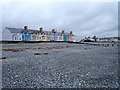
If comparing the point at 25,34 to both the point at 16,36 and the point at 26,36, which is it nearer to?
the point at 26,36

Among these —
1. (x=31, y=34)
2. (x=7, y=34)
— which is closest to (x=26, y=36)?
(x=31, y=34)

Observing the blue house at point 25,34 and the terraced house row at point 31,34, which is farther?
the blue house at point 25,34

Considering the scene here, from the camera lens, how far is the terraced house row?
73.6 m

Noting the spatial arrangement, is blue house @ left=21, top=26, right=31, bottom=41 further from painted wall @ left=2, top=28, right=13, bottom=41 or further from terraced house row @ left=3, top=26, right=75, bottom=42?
painted wall @ left=2, top=28, right=13, bottom=41

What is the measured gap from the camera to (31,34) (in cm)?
8019

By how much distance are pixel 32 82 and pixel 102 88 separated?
3081 millimetres

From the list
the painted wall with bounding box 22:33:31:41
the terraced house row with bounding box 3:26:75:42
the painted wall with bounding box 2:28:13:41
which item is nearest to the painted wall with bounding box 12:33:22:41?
the terraced house row with bounding box 3:26:75:42

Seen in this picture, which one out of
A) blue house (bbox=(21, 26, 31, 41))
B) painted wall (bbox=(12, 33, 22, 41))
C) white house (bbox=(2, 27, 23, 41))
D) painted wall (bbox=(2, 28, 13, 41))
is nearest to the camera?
white house (bbox=(2, 27, 23, 41))

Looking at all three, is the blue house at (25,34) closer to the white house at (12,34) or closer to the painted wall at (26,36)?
the painted wall at (26,36)

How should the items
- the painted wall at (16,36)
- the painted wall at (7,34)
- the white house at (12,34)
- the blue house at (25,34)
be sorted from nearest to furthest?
the white house at (12,34), the painted wall at (7,34), the painted wall at (16,36), the blue house at (25,34)

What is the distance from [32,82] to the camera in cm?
731

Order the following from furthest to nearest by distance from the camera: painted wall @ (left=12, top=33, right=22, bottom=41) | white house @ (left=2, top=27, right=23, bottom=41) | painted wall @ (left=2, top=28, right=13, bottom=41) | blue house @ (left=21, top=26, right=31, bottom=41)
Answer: blue house @ (left=21, top=26, right=31, bottom=41)
painted wall @ (left=12, top=33, right=22, bottom=41)
painted wall @ (left=2, top=28, right=13, bottom=41)
white house @ (left=2, top=27, right=23, bottom=41)

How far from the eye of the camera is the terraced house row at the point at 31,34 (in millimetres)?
73575

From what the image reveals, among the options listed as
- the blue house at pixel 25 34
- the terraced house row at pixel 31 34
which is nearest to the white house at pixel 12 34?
the terraced house row at pixel 31 34
